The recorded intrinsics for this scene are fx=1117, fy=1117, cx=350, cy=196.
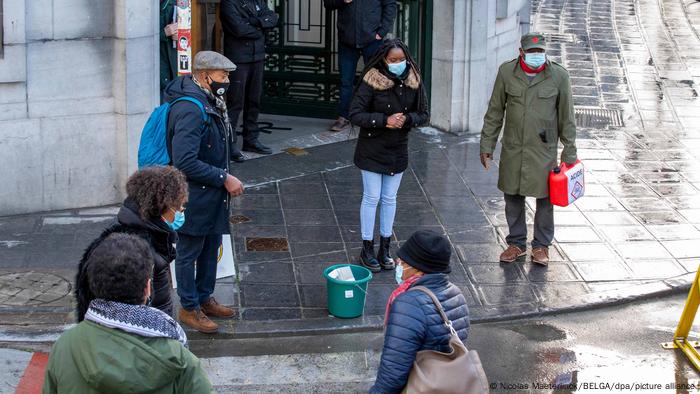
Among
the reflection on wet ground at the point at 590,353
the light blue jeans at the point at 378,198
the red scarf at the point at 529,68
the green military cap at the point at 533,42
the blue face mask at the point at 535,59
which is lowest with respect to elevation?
the reflection on wet ground at the point at 590,353

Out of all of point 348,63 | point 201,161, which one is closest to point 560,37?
point 348,63

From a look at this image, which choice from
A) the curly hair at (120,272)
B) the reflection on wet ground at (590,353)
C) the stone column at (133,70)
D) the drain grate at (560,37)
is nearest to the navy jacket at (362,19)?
the stone column at (133,70)

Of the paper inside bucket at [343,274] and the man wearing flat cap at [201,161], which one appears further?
the paper inside bucket at [343,274]

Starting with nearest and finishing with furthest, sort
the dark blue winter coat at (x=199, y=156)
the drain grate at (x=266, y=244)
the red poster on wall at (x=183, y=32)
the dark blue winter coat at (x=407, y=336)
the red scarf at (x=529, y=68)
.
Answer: the dark blue winter coat at (x=407, y=336) → the dark blue winter coat at (x=199, y=156) → the red scarf at (x=529, y=68) → the red poster on wall at (x=183, y=32) → the drain grate at (x=266, y=244)

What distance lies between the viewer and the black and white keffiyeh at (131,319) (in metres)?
4.05

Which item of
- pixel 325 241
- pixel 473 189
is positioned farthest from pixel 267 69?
pixel 325 241

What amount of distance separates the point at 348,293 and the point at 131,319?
405 centimetres

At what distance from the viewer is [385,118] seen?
8.62m

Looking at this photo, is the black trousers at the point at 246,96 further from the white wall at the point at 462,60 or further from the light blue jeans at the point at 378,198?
the light blue jeans at the point at 378,198

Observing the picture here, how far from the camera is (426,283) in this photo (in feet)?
16.9

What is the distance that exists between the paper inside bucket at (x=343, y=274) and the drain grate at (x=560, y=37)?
431 inches

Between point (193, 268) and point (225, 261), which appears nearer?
point (193, 268)

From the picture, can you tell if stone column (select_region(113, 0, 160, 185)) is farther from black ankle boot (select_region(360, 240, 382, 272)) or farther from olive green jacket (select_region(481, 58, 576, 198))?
olive green jacket (select_region(481, 58, 576, 198))

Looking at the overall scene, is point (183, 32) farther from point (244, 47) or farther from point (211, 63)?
point (244, 47)
